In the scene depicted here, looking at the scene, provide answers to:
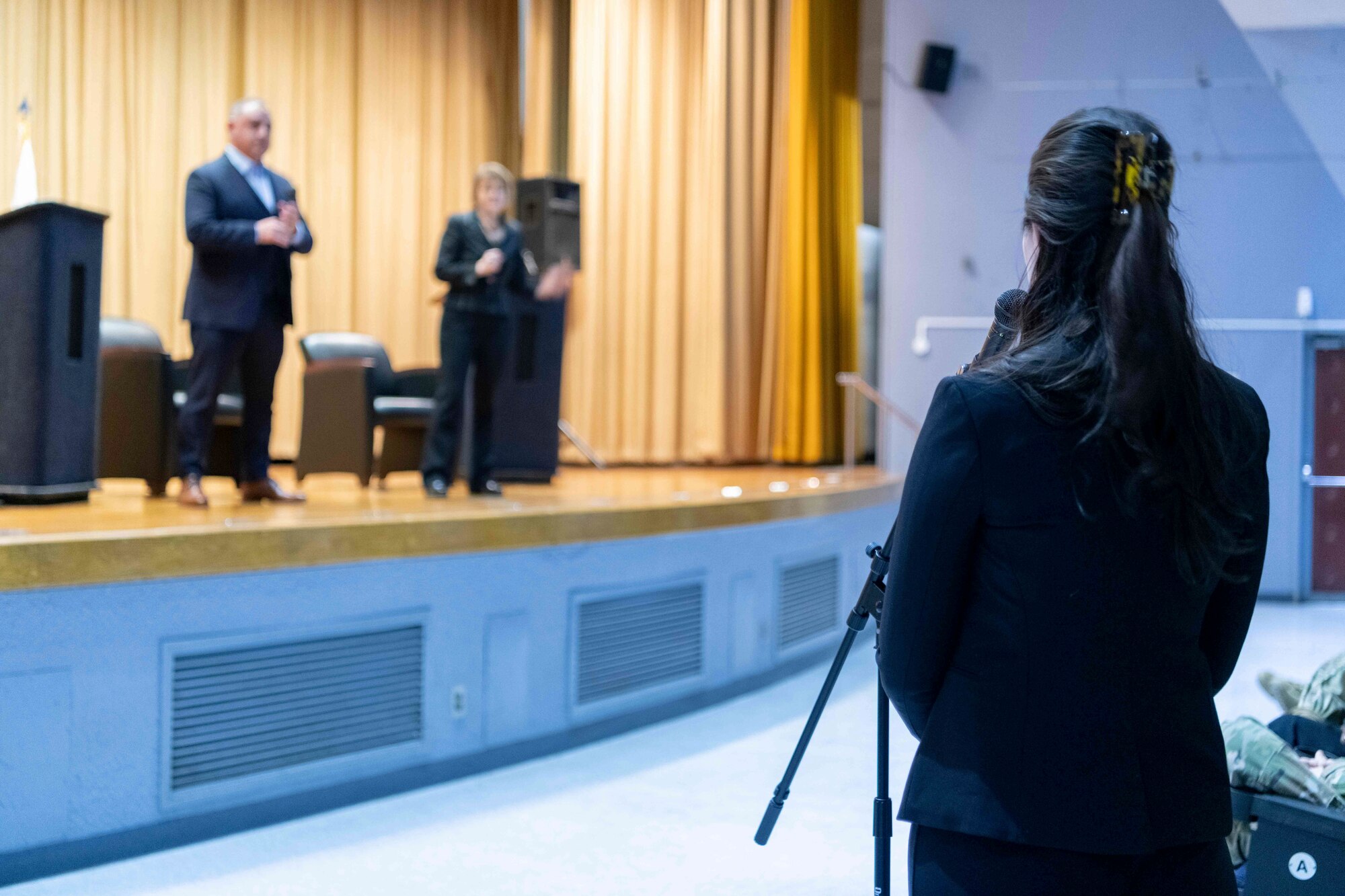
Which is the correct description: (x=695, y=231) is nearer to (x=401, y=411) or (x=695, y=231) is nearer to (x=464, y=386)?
(x=401, y=411)

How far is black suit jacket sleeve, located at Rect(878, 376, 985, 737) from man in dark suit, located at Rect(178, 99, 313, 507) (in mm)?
2720

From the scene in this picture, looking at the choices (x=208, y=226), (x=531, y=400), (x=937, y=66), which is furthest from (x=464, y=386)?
(x=937, y=66)

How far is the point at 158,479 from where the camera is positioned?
4.09 m

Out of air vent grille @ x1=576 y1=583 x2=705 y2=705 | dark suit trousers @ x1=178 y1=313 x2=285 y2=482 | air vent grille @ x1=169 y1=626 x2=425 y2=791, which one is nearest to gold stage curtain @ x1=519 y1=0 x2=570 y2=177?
dark suit trousers @ x1=178 y1=313 x2=285 y2=482

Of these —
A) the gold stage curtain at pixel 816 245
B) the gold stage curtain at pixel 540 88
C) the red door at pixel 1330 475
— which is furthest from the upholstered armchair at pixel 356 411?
the red door at pixel 1330 475

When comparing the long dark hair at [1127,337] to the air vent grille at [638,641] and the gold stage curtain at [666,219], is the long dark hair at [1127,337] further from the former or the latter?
the gold stage curtain at [666,219]

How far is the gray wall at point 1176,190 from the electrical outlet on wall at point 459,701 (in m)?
4.37

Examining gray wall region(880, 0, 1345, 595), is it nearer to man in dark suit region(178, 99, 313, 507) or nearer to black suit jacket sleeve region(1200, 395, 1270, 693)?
man in dark suit region(178, 99, 313, 507)

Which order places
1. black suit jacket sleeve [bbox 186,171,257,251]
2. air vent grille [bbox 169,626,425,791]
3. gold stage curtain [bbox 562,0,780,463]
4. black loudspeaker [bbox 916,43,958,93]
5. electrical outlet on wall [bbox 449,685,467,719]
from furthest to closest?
gold stage curtain [bbox 562,0,780,463]
black loudspeaker [bbox 916,43,958,93]
black suit jacket sleeve [bbox 186,171,257,251]
electrical outlet on wall [bbox 449,685,467,719]
air vent grille [bbox 169,626,425,791]

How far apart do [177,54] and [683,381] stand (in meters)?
3.41

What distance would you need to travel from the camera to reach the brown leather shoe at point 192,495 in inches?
135

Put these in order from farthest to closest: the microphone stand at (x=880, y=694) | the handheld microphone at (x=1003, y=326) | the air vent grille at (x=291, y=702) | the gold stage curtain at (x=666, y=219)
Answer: the gold stage curtain at (x=666, y=219) → the air vent grille at (x=291, y=702) → the microphone stand at (x=880, y=694) → the handheld microphone at (x=1003, y=326)

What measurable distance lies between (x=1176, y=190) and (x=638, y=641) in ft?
14.1

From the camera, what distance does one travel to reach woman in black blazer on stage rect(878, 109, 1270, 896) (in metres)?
0.95
